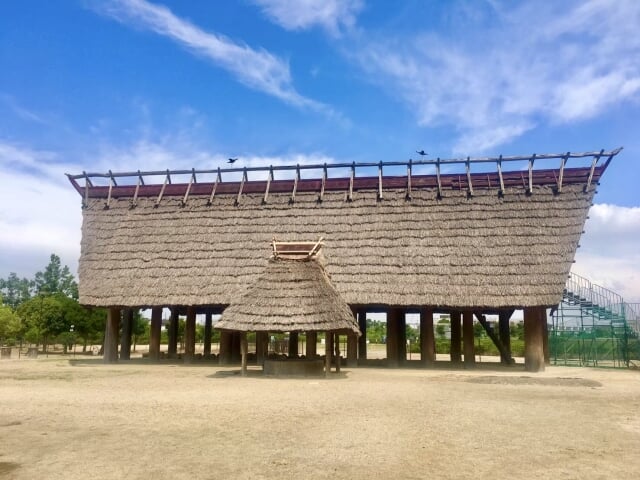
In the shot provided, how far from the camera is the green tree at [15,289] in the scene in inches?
2830

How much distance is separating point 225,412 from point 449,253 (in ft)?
38.7

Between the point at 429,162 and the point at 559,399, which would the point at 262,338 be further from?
the point at 559,399

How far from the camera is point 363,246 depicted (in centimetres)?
1939

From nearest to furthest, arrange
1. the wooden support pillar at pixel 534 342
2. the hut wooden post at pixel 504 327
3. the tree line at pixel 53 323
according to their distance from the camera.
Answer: the wooden support pillar at pixel 534 342 < the hut wooden post at pixel 504 327 < the tree line at pixel 53 323

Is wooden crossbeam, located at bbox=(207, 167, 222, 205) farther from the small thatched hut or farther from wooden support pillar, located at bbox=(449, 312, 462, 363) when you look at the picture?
wooden support pillar, located at bbox=(449, 312, 462, 363)

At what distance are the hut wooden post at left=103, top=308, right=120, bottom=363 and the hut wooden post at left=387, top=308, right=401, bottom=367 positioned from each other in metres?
10.2

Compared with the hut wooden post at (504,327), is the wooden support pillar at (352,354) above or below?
below

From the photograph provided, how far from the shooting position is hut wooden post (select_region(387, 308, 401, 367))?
1889 cm

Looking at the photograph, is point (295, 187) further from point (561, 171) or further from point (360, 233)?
point (561, 171)

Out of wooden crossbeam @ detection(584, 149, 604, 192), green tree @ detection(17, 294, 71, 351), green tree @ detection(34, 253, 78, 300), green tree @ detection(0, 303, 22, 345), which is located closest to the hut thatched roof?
wooden crossbeam @ detection(584, 149, 604, 192)

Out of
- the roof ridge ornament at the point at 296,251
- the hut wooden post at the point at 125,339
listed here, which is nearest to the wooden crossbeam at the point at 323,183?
the roof ridge ornament at the point at 296,251

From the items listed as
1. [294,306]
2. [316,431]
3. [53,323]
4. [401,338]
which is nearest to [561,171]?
[401,338]

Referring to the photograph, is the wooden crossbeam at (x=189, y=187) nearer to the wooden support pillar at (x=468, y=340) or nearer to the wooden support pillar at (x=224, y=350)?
the wooden support pillar at (x=224, y=350)

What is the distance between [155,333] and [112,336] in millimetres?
1555
